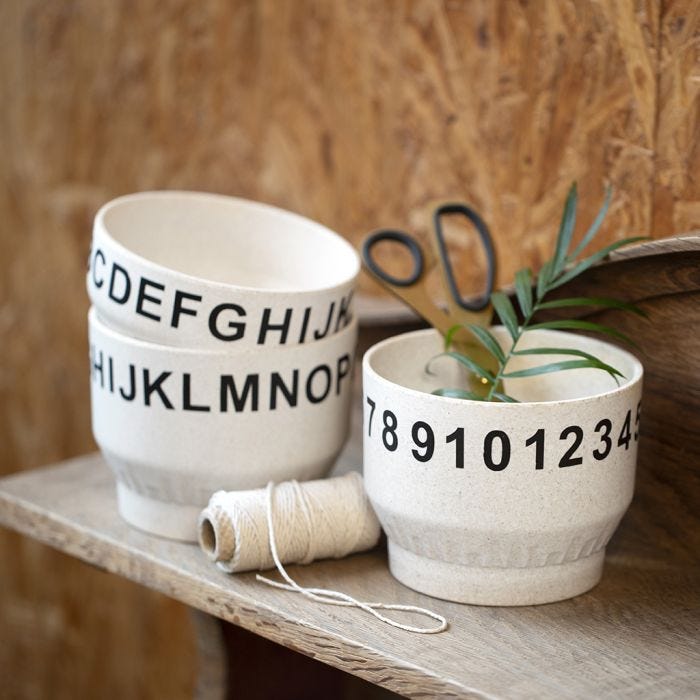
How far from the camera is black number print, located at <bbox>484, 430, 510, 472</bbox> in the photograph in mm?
565

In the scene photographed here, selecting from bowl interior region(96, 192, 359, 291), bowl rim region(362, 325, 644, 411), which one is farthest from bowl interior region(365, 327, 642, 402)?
bowl interior region(96, 192, 359, 291)

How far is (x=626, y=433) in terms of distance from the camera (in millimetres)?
593

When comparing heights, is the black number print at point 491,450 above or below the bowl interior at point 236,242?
below

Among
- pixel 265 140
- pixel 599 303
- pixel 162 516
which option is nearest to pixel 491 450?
pixel 599 303

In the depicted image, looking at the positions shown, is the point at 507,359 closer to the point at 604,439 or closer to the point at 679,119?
the point at 604,439

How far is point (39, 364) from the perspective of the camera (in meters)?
1.28

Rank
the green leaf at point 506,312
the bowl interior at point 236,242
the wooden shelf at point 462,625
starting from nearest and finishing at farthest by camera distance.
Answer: the wooden shelf at point 462,625 < the green leaf at point 506,312 < the bowl interior at point 236,242

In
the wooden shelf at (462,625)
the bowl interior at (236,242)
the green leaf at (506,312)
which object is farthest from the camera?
the bowl interior at (236,242)

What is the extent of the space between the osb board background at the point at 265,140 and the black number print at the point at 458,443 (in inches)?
9.8

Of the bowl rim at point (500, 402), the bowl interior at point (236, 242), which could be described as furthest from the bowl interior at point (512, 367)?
the bowl interior at point (236, 242)

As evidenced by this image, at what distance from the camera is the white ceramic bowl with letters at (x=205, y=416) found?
66cm

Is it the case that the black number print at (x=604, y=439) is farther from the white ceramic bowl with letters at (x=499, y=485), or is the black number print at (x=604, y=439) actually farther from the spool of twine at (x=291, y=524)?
the spool of twine at (x=291, y=524)

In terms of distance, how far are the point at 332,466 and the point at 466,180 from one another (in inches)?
10.6

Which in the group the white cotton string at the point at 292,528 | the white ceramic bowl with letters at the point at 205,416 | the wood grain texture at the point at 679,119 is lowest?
the white cotton string at the point at 292,528
